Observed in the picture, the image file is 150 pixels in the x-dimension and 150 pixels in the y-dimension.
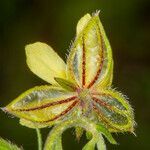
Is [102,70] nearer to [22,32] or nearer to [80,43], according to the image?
[80,43]

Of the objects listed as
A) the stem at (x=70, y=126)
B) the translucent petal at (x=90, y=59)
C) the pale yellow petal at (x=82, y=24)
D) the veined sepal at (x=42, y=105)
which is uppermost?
the pale yellow petal at (x=82, y=24)

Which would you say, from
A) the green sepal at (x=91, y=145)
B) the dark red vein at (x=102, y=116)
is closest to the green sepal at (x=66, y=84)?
the dark red vein at (x=102, y=116)

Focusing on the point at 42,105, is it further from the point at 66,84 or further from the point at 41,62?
the point at 41,62

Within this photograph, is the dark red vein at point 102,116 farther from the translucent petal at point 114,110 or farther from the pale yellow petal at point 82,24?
the pale yellow petal at point 82,24

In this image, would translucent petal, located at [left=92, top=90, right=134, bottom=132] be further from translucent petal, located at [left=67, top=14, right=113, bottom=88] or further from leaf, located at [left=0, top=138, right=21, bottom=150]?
leaf, located at [left=0, top=138, right=21, bottom=150]

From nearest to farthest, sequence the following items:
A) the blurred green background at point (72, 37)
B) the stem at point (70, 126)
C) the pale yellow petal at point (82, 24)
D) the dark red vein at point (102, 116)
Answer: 1. the stem at point (70, 126)
2. the dark red vein at point (102, 116)
3. the pale yellow petal at point (82, 24)
4. the blurred green background at point (72, 37)

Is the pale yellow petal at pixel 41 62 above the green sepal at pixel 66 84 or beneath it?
above
